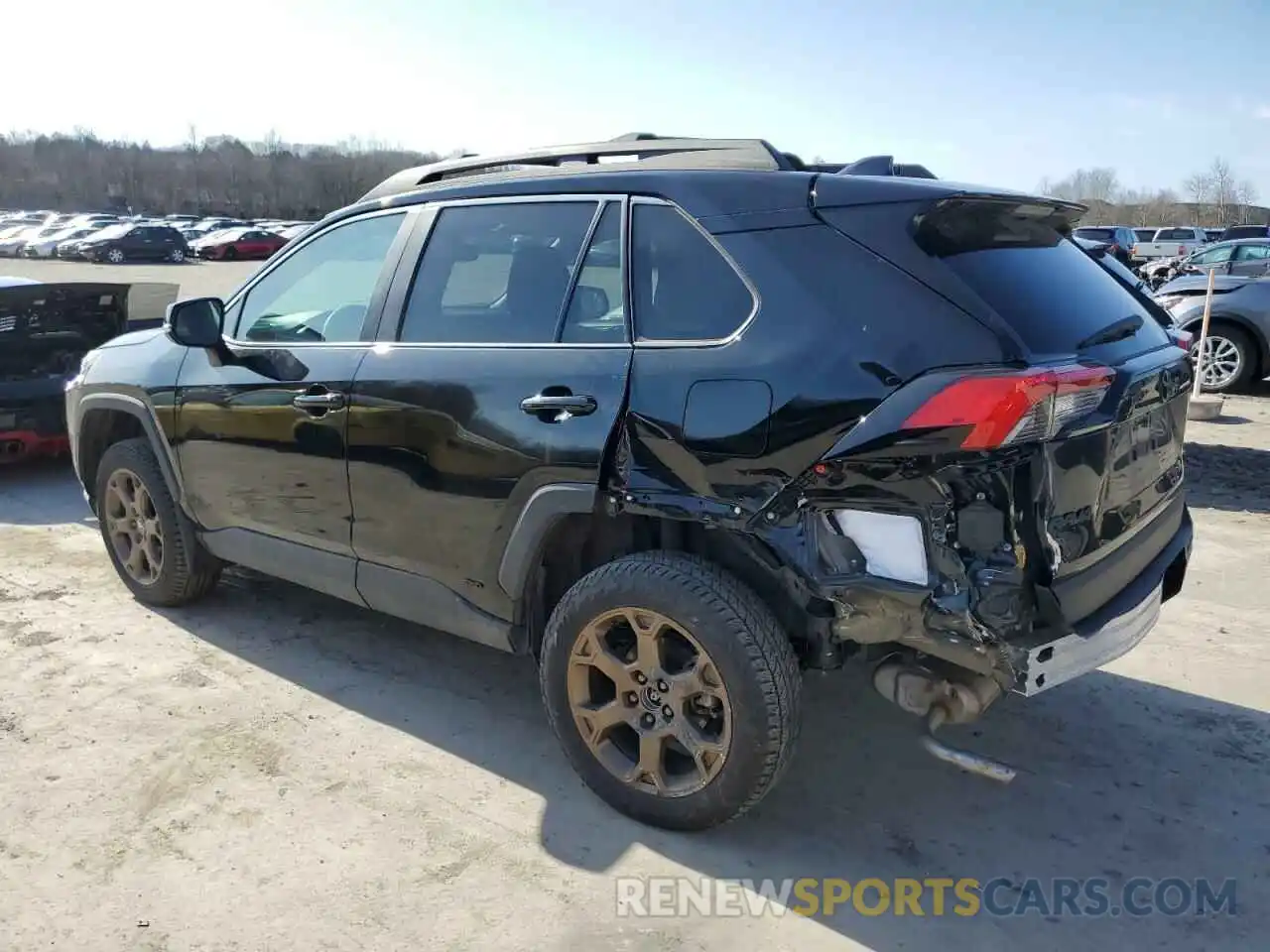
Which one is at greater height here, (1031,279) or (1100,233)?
(1100,233)

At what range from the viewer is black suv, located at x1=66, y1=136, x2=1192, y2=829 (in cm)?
252

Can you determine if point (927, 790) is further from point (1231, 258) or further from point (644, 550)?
point (1231, 258)

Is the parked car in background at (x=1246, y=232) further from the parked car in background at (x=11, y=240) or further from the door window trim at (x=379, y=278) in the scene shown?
the parked car in background at (x=11, y=240)

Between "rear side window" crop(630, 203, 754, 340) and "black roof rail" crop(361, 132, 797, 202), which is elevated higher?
"black roof rail" crop(361, 132, 797, 202)

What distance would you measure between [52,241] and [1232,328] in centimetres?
4437

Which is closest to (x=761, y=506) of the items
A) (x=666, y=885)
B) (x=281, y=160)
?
(x=666, y=885)

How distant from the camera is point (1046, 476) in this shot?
98.9 inches

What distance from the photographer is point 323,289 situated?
4035 mm

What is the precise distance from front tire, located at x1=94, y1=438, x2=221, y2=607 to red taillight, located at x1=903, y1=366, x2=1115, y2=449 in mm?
3473

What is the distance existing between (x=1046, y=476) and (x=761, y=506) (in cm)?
72

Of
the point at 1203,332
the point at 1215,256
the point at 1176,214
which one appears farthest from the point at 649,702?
the point at 1176,214

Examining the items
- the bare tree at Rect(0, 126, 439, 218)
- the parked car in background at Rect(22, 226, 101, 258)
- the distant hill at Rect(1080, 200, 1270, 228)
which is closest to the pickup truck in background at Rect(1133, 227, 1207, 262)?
the distant hill at Rect(1080, 200, 1270, 228)

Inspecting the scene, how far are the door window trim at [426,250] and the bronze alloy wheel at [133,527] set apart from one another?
1795 mm

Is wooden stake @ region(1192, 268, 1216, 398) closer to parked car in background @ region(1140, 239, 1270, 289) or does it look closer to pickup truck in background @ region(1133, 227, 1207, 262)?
parked car in background @ region(1140, 239, 1270, 289)
